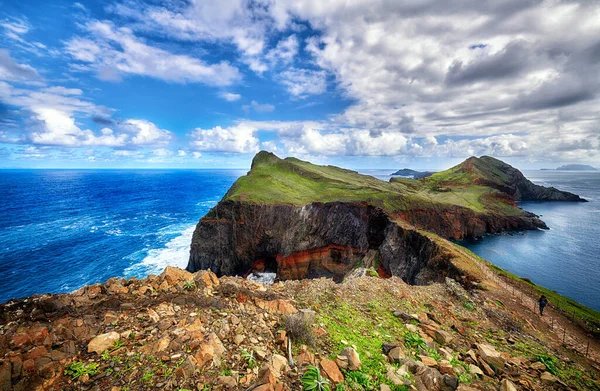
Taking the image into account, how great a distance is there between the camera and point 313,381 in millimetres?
5758

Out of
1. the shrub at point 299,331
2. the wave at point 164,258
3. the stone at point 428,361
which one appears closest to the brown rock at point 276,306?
the shrub at point 299,331

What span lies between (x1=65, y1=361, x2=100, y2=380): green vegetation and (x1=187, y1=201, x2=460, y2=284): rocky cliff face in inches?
1813

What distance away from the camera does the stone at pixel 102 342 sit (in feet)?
18.9

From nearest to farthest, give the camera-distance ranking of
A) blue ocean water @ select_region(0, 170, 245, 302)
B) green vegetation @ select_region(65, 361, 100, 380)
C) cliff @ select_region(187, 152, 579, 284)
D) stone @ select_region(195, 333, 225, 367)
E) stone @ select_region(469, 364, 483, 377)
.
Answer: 1. green vegetation @ select_region(65, 361, 100, 380)
2. stone @ select_region(195, 333, 225, 367)
3. stone @ select_region(469, 364, 483, 377)
4. blue ocean water @ select_region(0, 170, 245, 302)
5. cliff @ select_region(187, 152, 579, 284)

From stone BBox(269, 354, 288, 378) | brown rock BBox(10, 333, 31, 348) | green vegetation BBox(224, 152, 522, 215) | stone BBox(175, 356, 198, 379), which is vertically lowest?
green vegetation BBox(224, 152, 522, 215)

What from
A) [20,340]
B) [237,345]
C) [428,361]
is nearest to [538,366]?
[428,361]

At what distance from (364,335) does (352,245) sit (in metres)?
47.5

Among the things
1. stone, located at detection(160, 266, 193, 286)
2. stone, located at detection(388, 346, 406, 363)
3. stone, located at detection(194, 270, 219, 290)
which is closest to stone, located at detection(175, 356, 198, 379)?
stone, located at detection(194, 270, 219, 290)

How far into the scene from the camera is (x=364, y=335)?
9.38m

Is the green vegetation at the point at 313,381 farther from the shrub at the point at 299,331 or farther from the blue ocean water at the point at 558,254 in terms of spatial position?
the blue ocean water at the point at 558,254

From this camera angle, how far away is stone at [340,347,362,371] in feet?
22.7

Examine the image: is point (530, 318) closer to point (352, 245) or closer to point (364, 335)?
point (364, 335)

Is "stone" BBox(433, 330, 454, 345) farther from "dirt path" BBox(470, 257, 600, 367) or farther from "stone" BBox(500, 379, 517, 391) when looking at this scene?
"dirt path" BBox(470, 257, 600, 367)

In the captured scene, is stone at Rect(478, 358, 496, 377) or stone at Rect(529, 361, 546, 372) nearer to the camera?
stone at Rect(478, 358, 496, 377)
